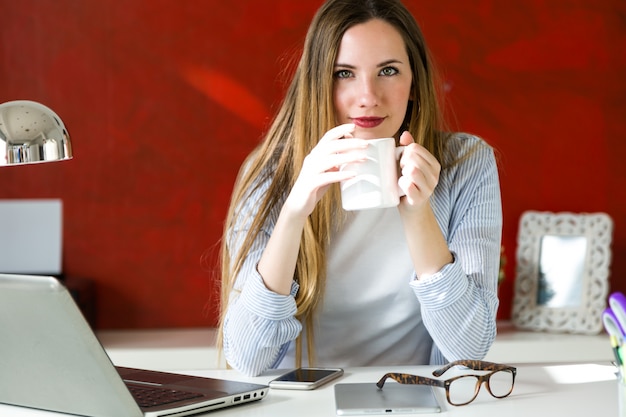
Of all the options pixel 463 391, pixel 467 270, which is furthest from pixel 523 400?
pixel 467 270

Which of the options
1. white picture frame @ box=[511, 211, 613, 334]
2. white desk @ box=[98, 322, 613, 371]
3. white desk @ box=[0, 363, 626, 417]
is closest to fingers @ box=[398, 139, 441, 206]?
white desk @ box=[0, 363, 626, 417]

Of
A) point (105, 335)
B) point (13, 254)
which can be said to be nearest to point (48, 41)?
point (13, 254)

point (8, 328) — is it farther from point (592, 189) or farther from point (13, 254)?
point (592, 189)

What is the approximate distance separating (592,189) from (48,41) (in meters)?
2.09

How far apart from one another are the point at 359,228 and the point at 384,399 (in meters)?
0.72

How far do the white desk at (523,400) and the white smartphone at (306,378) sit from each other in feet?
0.04

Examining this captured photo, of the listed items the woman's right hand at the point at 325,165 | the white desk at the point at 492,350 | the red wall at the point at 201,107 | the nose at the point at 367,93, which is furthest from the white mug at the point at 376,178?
the red wall at the point at 201,107

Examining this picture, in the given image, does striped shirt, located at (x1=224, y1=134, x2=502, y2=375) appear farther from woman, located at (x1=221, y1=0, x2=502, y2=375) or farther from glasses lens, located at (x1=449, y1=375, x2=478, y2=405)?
glasses lens, located at (x1=449, y1=375, x2=478, y2=405)

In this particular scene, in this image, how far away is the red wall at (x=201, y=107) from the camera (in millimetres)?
3281

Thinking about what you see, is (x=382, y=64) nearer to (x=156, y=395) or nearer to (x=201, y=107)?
(x=156, y=395)

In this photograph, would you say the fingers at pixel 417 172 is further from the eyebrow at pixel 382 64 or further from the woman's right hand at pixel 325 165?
the eyebrow at pixel 382 64

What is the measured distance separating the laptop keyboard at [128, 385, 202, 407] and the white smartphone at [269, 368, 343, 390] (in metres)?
0.16

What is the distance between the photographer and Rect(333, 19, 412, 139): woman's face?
1790 millimetres

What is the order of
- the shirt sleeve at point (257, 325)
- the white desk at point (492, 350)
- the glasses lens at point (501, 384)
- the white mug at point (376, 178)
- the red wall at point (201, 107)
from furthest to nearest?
the red wall at point (201, 107) < the white desk at point (492, 350) < the shirt sleeve at point (257, 325) < the white mug at point (376, 178) < the glasses lens at point (501, 384)
